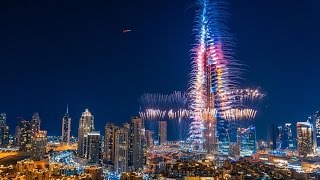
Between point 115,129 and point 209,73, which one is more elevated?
point 209,73

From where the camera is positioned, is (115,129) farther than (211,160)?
Yes

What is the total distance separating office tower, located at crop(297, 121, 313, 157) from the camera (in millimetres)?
22266

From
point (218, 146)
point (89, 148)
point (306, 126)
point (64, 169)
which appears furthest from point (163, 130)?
point (64, 169)

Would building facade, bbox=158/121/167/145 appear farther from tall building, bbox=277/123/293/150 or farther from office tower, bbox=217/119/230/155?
tall building, bbox=277/123/293/150

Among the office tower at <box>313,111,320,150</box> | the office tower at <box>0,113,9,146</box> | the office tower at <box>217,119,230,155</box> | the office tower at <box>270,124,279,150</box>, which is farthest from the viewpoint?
the office tower at <box>0,113,9,146</box>

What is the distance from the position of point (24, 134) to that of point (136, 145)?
1303 centimetres

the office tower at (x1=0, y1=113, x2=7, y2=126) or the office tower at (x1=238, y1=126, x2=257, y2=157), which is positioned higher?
the office tower at (x1=0, y1=113, x2=7, y2=126)

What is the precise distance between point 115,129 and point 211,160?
5.79m

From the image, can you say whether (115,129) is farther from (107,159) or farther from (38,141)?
(38,141)

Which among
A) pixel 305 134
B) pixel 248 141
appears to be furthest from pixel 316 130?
pixel 248 141

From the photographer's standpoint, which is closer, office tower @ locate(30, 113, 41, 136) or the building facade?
the building facade

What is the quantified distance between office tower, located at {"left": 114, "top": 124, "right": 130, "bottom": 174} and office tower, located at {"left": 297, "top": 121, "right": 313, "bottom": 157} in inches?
474

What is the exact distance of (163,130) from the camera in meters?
24.1

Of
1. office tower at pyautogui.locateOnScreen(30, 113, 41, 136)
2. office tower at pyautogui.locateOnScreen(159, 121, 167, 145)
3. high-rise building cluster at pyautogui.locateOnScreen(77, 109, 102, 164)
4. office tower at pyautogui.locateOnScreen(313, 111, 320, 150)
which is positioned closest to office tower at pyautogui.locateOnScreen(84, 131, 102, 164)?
high-rise building cluster at pyautogui.locateOnScreen(77, 109, 102, 164)
